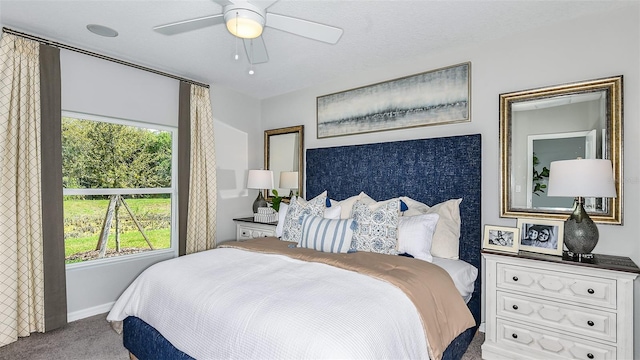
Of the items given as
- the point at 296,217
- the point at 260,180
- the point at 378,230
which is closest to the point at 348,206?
the point at 296,217

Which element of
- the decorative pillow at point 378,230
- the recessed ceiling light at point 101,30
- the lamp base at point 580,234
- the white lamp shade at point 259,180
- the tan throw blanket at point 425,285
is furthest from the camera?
the white lamp shade at point 259,180

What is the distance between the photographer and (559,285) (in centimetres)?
214

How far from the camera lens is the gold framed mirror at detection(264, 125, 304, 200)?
4.21 metres

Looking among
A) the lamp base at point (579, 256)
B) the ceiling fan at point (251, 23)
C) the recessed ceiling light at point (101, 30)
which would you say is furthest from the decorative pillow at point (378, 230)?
the recessed ceiling light at point (101, 30)

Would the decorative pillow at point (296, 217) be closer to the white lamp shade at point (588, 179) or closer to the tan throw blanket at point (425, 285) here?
the tan throw blanket at point (425, 285)

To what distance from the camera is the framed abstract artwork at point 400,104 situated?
3.01 meters

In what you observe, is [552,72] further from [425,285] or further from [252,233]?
[252,233]

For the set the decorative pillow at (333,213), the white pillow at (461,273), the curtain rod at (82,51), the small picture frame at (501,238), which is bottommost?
the white pillow at (461,273)

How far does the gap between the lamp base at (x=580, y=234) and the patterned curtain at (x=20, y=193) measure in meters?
4.22

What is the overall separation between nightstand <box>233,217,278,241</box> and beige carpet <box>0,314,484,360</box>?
5.72 feet

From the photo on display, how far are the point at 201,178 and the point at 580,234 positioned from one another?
3.76 metres

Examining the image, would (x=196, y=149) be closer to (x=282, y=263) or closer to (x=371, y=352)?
(x=282, y=263)

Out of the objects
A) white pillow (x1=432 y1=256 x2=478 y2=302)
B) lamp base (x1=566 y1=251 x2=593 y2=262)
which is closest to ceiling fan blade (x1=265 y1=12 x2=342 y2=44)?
A: white pillow (x1=432 y1=256 x2=478 y2=302)

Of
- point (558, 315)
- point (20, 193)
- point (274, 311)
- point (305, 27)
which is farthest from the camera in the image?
point (20, 193)
